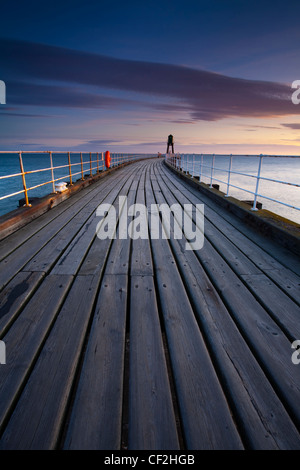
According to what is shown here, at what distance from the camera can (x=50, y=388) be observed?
1.25m

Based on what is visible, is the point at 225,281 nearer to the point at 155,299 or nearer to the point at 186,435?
the point at 155,299

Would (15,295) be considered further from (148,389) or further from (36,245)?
(148,389)

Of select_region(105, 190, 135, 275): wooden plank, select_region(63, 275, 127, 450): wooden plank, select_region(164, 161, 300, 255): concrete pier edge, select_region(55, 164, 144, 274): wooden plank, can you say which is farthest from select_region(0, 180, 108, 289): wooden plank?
select_region(164, 161, 300, 255): concrete pier edge

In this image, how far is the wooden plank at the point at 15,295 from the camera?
175 cm

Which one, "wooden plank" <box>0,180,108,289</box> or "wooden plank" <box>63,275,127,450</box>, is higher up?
"wooden plank" <box>0,180,108,289</box>

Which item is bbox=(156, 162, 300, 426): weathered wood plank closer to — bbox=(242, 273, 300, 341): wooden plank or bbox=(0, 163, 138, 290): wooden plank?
bbox=(242, 273, 300, 341): wooden plank

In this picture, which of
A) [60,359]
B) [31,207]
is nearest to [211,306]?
[60,359]

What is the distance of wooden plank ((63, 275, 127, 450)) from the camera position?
3.44 feet

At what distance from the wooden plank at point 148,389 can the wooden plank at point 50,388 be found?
316 mm

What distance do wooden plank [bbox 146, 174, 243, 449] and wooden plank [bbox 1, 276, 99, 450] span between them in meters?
0.55

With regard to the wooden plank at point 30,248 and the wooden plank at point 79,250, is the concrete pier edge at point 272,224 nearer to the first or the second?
the wooden plank at point 79,250

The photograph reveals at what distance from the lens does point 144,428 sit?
3.55 ft

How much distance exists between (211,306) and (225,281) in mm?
429

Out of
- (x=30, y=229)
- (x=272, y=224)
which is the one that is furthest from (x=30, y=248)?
(x=272, y=224)
